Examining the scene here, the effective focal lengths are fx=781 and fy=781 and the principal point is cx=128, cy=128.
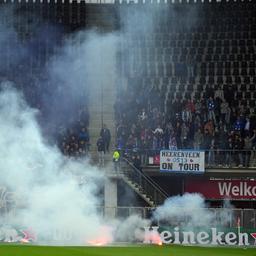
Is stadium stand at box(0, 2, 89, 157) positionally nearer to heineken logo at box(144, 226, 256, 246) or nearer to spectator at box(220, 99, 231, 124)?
heineken logo at box(144, 226, 256, 246)

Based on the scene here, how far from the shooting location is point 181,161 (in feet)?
101

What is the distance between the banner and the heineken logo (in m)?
Answer: 4.40

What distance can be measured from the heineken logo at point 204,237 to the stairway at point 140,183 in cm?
344

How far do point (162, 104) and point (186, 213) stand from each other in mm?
7902

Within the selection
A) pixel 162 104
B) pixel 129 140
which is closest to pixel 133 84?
pixel 162 104

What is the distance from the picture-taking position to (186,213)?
27.0 meters

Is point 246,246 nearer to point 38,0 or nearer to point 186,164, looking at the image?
point 186,164

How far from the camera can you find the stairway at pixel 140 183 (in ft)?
99.5

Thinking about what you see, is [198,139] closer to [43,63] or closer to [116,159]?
[116,159]

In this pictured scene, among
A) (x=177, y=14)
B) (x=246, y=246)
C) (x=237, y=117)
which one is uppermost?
(x=177, y=14)

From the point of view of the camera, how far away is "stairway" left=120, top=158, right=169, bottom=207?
1194 inches

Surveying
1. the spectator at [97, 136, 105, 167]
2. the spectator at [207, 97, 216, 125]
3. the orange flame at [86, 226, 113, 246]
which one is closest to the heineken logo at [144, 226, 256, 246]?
the orange flame at [86, 226, 113, 246]

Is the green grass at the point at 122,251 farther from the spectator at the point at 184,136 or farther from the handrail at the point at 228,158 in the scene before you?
the spectator at the point at 184,136

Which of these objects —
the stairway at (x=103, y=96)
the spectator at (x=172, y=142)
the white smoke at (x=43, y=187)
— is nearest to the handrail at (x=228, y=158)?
the spectator at (x=172, y=142)
